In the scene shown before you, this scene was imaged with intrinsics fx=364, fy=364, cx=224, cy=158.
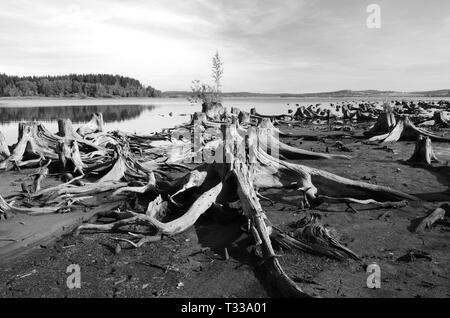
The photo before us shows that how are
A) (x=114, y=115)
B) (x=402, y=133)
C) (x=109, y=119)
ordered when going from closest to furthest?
(x=402, y=133) < (x=109, y=119) < (x=114, y=115)

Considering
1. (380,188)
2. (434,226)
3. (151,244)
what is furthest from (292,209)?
(151,244)

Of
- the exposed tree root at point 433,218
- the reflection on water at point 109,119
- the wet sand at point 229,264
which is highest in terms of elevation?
the reflection on water at point 109,119

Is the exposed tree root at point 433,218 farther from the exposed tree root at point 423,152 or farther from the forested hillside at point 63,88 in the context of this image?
the forested hillside at point 63,88

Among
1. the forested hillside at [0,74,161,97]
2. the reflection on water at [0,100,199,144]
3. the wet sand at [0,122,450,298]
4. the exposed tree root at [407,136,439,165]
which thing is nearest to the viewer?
the wet sand at [0,122,450,298]

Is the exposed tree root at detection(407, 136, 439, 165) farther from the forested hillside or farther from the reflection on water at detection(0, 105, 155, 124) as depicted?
the forested hillside

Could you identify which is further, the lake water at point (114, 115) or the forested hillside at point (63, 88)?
the forested hillside at point (63, 88)

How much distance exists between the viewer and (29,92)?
130625 mm

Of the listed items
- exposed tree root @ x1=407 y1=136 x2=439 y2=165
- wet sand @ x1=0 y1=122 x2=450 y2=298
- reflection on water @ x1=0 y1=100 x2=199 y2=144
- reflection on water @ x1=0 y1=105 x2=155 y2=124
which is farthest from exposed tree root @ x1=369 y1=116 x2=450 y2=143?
reflection on water @ x1=0 y1=105 x2=155 y2=124

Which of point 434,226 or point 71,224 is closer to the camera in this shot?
point 434,226

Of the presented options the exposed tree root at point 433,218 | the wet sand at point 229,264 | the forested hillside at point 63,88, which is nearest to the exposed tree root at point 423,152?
the wet sand at point 229,264

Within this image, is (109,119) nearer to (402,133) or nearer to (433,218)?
(402,133)

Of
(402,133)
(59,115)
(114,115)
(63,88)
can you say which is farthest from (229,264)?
(63,88)
